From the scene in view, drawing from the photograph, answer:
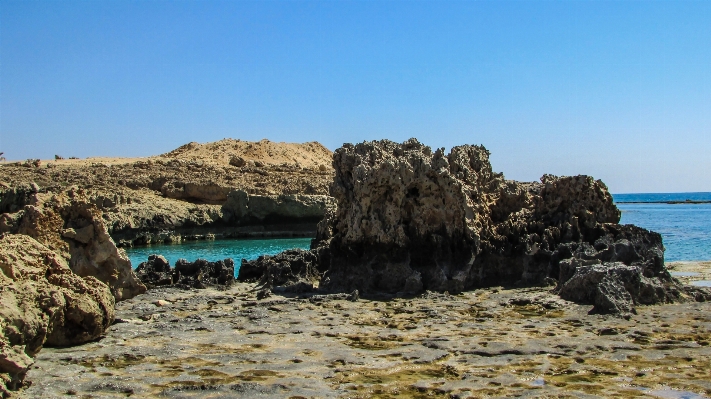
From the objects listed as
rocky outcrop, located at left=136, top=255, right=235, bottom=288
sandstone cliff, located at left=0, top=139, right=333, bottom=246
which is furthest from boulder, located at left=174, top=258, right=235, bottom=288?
sandstone cliff, located at left=0, top=139, right=333, bottom=246

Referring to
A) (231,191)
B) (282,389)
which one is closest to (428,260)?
(282,389)

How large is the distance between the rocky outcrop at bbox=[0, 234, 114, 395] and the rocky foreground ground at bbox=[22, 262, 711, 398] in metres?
0.31

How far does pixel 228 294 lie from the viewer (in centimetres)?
1440

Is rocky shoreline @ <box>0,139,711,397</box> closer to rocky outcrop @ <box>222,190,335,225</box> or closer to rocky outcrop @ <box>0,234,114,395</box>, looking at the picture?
rocky outcrop @ <box>0,234,114,395</box>

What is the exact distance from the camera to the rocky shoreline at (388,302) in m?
7.53

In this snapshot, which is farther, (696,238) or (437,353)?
(696,238)

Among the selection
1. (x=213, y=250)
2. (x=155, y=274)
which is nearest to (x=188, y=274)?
(x=155, y=274)

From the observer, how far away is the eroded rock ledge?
14.4 m

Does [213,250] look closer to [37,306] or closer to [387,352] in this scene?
[387,352]

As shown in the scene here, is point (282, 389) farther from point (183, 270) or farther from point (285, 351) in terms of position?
point (183, 270)

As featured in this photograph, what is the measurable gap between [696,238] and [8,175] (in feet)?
132

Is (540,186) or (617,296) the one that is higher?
(540,186)

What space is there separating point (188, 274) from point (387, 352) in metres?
8.70

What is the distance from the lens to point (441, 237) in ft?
48.5
